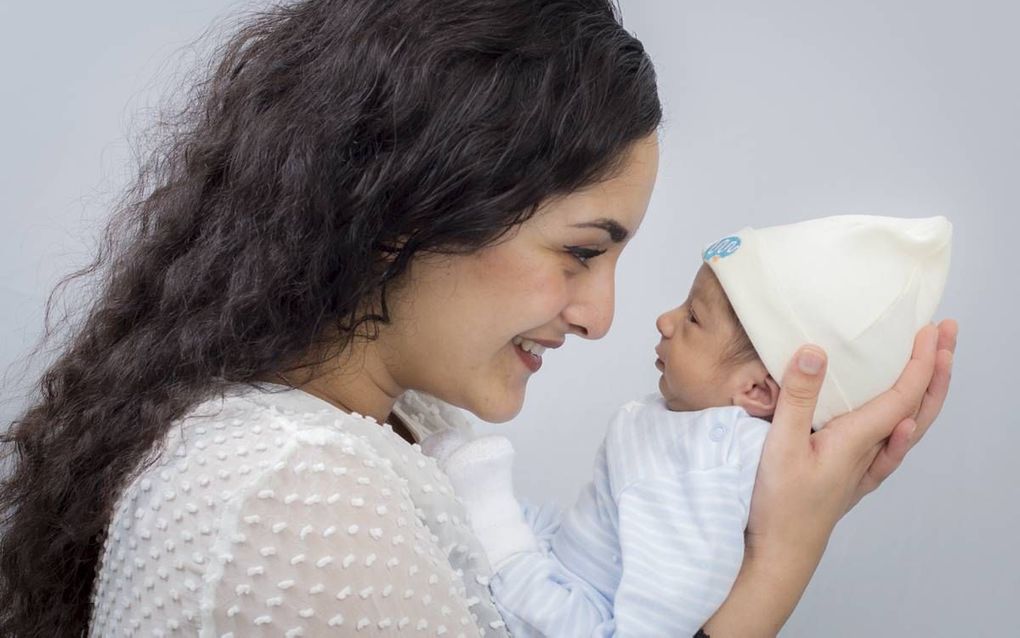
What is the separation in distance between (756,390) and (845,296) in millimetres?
208

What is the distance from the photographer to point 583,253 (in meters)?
1.77

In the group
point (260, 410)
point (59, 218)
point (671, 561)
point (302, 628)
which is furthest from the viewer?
point (59, 218)

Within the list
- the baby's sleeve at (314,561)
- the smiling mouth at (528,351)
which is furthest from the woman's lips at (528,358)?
the baby's sleeve at (314,561)

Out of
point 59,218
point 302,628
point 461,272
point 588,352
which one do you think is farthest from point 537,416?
point 302,628

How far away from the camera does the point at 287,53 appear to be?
5.77 ft

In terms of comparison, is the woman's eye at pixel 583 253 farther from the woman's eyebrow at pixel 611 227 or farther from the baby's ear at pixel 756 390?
the baby's ear at pixel 756 390

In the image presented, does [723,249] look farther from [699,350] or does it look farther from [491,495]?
[491,495]

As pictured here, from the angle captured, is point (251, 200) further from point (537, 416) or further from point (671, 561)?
point (537, 416)

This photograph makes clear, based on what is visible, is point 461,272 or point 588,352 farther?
point 588,352

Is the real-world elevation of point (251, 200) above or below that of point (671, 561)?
above

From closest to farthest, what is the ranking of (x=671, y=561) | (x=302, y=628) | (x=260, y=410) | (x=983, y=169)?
(x=302, y=628) → (x=260, y=410) → (x=671, y=561) → (x=983, y=169)

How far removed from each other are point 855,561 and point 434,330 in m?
1.51

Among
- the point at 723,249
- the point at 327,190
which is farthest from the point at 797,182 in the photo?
the point at 327,190

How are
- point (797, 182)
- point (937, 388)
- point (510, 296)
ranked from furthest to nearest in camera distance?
point (797, 182), point (937, 388), point (510, 296)
